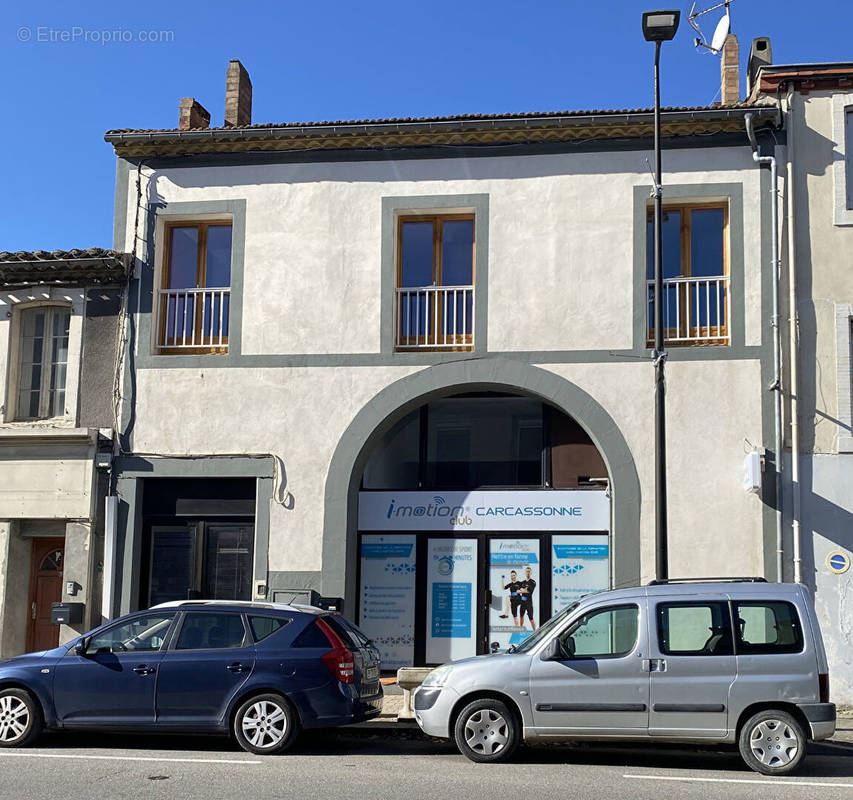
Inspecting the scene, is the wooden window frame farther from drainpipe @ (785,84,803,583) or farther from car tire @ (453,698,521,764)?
drainpipe @ (785,84,803,583)

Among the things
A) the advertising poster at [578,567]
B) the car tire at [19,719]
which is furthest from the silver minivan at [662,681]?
the advertising poster at [578,567]

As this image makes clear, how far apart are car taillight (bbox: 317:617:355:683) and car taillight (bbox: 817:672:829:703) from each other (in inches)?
178

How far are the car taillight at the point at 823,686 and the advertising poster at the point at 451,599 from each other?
21.2 ft

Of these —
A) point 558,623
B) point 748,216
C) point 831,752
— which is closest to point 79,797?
point 558,623

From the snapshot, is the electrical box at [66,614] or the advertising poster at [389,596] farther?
the advertising poster at [389,596]

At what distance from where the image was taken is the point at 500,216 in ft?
52.2

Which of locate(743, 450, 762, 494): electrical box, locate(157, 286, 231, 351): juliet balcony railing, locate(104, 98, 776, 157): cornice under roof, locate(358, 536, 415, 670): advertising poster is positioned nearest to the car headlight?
locate(358, 536, 415, 670): advertising poster

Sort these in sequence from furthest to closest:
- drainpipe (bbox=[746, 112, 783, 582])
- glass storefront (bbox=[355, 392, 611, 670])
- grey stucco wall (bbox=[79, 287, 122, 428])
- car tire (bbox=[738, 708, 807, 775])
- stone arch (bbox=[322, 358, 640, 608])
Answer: grey stucco wall (bbox=[79, 287, 122, 428]), glass storefront (bbox=[355, 392, 611, 670]), stone arch (bbox=[322, 358, 640, 608]), drainpipe (bbox=[746, 112, 783, 582]), car tire (bbox=[738, 708, 807, 775])

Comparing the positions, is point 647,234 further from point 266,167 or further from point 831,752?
point 831,752

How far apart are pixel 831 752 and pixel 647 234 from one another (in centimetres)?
767

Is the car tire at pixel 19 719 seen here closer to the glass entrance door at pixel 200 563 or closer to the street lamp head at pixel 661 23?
the glass entrance door at pixel 200 563

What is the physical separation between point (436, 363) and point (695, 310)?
12.7ft

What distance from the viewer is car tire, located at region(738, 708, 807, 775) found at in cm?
980

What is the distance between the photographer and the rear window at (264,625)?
35.8 ft
